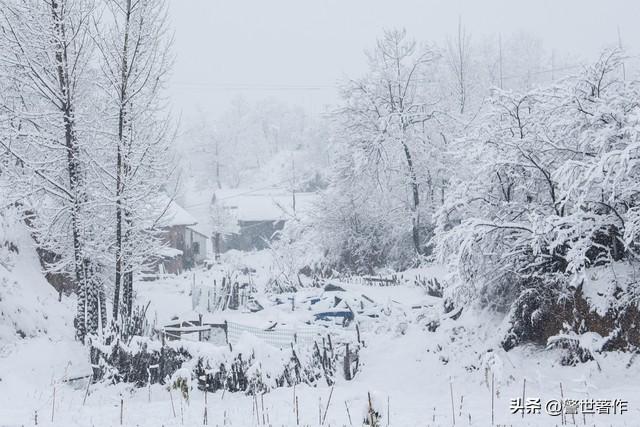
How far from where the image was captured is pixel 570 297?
8.98 m

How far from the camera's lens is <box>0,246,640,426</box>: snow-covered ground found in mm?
6984

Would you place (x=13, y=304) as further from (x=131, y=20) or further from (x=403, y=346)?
(x=403, y=346)

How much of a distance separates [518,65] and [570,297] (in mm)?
48168

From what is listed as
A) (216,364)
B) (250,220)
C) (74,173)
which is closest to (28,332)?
(74,173)

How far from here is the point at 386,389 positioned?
916cm

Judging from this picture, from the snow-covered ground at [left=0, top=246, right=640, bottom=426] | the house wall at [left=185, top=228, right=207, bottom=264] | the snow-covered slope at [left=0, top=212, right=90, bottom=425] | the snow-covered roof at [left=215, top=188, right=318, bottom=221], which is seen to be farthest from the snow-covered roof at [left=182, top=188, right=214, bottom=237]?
the snow-covered ground at [left=0, top=246, right=640, bottom=426]

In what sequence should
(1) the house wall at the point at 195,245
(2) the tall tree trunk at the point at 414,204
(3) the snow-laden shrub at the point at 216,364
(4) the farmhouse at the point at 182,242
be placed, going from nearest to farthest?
(3) the snow-laden shrub at the point at 216,364 < (2) the tall tree trunk at the point at 414,204 < (4) the farmhouse at the point at 182,242 < (1) the house wall at the point at 195,245

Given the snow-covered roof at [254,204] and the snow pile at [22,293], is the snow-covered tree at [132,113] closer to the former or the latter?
the snow pile at [22,293]

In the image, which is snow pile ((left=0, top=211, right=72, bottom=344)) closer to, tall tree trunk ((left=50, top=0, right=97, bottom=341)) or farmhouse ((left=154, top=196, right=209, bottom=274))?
tall tree trunk ((left=50, top=0, right=97, bottom=341))

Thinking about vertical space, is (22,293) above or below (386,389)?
above

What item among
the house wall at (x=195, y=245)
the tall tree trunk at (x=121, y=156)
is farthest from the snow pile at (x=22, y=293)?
→ the house wall at (x=195, y=245)

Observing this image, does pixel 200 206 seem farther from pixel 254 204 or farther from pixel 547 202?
pixel 547 202

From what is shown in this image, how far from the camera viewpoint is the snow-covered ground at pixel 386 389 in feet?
22.9

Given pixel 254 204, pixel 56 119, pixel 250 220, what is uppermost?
pixel 56 119
